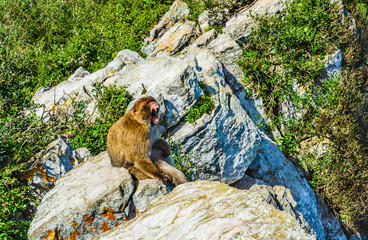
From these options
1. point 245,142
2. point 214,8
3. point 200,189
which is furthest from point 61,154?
point 214,8

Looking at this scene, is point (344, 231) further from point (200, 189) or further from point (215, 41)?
point (200, 189)

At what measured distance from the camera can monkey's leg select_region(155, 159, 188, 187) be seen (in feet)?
17.1

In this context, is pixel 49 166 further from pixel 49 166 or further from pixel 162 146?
pixel 162 146

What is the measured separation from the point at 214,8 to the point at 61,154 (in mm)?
7463

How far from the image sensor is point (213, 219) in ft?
10.6

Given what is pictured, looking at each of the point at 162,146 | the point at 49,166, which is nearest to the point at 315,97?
the point at 162,146

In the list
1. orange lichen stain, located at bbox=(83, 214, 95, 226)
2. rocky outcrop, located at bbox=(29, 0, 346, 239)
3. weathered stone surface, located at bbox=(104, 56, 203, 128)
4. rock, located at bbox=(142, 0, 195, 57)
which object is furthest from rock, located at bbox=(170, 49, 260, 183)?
rock, located at bbox=(142, 0, 195, 57)

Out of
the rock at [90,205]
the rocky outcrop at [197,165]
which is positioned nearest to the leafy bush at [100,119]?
the rocky outcrop at [197,165]

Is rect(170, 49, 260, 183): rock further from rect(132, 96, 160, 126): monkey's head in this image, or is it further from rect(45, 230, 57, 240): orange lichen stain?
rect(45, 230, 57, 240): orange lichen stain

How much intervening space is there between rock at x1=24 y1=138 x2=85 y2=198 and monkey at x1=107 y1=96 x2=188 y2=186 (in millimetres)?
1235

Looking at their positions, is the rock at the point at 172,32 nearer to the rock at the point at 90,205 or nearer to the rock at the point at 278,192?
the rock at the point at 278,192

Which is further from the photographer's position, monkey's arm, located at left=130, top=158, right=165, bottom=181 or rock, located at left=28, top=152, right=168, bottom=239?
monkey's arm, located at left=130, top=158, right=165, bottom=181

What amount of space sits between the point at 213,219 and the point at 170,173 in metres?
2.09

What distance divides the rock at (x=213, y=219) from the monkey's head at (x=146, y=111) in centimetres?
183
